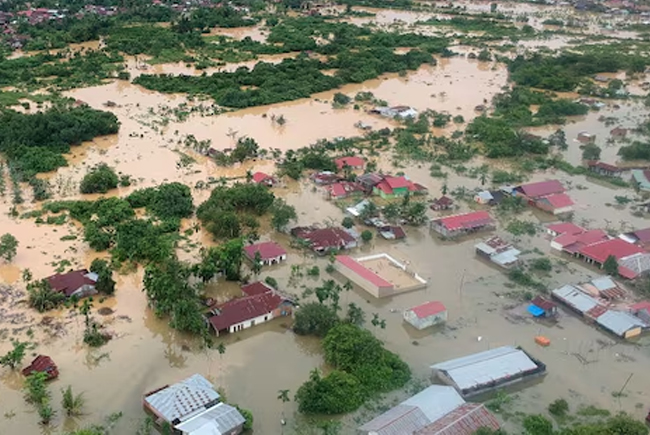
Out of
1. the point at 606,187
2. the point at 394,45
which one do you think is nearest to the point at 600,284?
the point at 606,187

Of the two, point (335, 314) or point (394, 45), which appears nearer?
point (335, 314)

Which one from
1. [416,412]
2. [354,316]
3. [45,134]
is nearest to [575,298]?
[354,316]

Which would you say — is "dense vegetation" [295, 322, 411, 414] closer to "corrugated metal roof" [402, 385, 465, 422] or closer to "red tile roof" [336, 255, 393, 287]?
"corrugated metal roof" [402, 385, 465, 422]

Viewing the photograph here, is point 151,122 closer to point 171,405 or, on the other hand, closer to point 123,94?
point 123,94

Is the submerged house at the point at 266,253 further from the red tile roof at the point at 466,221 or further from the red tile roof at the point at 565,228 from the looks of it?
the red tile roof at the point at 565,228

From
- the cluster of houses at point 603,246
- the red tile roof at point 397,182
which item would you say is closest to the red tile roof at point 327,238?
the red tile roof at point 397,182

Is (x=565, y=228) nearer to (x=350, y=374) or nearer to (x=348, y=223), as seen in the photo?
(x=348, y=223)

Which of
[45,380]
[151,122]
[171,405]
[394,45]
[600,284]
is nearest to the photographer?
[171,405]
